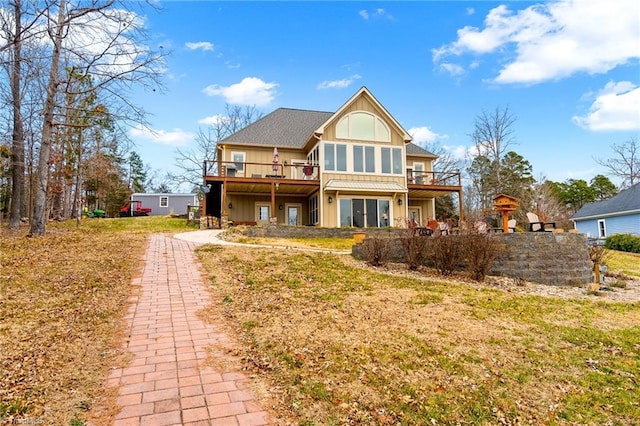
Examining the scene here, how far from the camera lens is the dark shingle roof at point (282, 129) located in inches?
822

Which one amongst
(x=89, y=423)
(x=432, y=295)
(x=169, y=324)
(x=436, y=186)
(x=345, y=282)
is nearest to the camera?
(x=89, y=423)

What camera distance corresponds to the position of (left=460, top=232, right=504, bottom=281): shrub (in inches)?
352

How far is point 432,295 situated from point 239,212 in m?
15.9

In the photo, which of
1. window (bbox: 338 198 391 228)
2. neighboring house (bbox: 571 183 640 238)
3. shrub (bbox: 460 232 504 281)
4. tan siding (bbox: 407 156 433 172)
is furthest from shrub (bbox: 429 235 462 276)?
neighboring house (bbox: 571 183 640 238)

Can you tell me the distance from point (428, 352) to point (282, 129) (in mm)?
19838

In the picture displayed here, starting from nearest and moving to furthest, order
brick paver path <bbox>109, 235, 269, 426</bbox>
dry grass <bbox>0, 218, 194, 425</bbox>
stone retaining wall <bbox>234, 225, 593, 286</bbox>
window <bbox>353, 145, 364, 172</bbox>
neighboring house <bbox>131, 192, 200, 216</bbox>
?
brick paver path <bbox>109, 235, 269, 426</bbox> → dry grass <bbox>0, 218, 194, 425</bbox> → stone retaining wall <bbox>234, 225, 593, 286</bbox> → window <bbox>353, 145, 364, 172</bbox> → neighboring house <bbox>131, 192, 200, 216</bbox>

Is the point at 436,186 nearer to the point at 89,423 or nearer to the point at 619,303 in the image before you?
the point at 619,303

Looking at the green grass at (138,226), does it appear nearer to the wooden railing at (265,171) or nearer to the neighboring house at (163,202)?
the wooden railing at (265,171)

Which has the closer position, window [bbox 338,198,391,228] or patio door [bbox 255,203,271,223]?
window [bbox 338,198,391,228]

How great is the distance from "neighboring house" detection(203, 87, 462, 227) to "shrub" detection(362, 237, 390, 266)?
8.71m

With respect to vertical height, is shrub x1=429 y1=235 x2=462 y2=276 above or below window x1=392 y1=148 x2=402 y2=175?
below

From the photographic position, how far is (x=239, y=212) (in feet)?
69.6

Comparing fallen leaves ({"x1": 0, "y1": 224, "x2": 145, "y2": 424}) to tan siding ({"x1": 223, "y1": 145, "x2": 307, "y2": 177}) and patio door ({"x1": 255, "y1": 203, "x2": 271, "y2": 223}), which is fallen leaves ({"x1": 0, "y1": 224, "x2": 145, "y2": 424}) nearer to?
tan siding ({"x1": 223, "y1": 145, "x2": 307, "y2": 177})

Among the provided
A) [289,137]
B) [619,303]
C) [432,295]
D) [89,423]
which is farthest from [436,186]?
[89,423]
